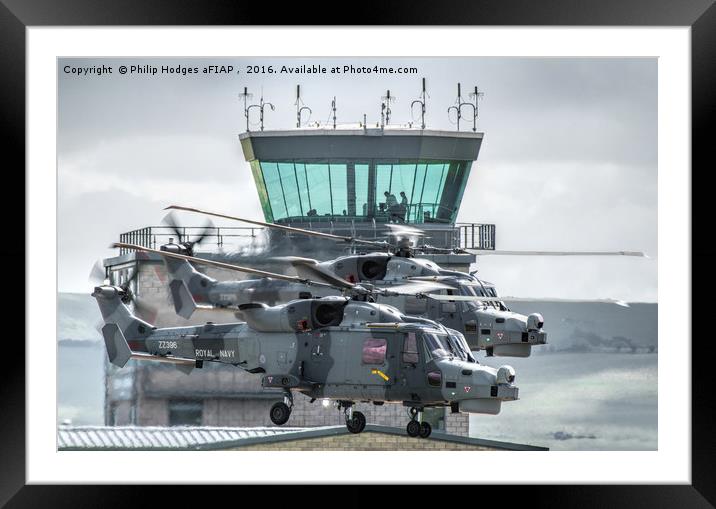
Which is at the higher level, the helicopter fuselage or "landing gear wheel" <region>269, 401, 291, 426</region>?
the helicopter fuselage

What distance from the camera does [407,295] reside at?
43.8 metres

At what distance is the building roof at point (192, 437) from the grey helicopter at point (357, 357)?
372 centimetres

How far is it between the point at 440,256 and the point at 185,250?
7903 millimetres

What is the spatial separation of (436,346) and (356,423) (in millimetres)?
3024

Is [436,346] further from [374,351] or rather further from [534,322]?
[534,322]

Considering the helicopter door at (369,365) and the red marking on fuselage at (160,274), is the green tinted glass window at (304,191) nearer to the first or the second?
the red marking on fuselage at (160,274)

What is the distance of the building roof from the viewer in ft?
142

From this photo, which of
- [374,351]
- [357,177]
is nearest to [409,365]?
[374,351]

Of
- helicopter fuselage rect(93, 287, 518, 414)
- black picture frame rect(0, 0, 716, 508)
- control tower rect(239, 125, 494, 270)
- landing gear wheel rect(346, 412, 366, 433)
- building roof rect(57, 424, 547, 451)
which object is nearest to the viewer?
black picture frame rect(0, 0, 716, 508)

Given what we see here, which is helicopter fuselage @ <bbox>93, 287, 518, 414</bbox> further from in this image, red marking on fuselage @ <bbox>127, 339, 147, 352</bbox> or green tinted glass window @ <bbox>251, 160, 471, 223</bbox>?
green tinted glass window @ <bbox>251, 160, 471, 223</bbox>

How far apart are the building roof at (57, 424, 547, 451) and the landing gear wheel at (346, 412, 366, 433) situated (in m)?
3.28

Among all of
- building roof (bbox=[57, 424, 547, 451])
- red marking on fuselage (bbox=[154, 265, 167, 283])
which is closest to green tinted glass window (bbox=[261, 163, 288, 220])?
red marking on fuselage (bbox=[154, 265, 167, 283])
